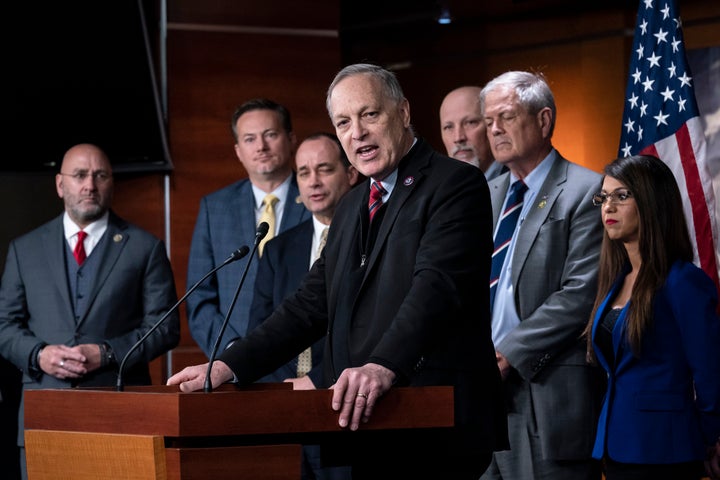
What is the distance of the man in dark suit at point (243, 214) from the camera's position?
481cm

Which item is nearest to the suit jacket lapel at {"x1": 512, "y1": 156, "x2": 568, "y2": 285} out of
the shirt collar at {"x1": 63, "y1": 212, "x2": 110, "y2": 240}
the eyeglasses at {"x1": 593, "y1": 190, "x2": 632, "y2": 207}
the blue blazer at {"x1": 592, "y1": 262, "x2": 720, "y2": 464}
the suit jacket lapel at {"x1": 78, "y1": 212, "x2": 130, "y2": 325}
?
the eyeglasses at {"x1": 593, "y1": 190, "x2": 632, "y2": 207}

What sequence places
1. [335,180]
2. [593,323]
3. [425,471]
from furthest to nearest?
[335,180] → [593,323] → [425,471]

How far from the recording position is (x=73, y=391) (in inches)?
89.7

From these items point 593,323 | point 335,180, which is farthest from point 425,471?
point 335,180

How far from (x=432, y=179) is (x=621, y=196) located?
1.05 metres

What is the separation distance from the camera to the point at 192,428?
2033mm

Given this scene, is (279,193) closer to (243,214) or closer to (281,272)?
(243,214)

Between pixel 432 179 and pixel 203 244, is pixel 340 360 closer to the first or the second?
pixel 432 179

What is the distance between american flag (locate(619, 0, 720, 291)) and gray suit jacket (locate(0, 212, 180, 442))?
201 cm

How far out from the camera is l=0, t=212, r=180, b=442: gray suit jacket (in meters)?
4.66

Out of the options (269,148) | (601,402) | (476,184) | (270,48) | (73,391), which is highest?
(270,48)

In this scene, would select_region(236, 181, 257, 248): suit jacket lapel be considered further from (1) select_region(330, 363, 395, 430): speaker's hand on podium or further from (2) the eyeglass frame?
(1) select_region(330, 363, 395, 430): speaker's hand on podium

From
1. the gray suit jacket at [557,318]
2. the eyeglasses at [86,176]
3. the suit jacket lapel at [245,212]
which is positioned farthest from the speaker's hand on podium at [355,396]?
the eyeglasses at [86,176]

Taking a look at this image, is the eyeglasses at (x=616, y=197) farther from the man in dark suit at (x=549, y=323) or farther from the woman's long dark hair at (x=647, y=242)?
the man in dark suit at (x=549, y=323)
